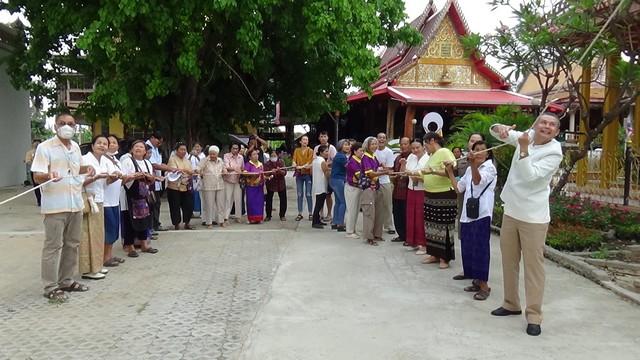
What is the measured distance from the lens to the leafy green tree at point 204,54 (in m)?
10.1

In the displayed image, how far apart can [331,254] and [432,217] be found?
1.57 metres

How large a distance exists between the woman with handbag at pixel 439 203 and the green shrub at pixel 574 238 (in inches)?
77.5

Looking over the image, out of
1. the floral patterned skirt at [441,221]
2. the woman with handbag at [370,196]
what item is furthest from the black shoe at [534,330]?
the woman with handbag at [370,196]

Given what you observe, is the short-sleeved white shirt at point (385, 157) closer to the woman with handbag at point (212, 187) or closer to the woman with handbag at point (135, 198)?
the woman with handbag at point (212, 187)

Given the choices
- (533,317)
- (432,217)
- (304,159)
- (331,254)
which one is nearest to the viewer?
(533,317)

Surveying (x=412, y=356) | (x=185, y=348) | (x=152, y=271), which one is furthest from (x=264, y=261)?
(x=412, y=356)

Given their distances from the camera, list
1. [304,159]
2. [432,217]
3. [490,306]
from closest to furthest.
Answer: [490,306], [432,217], [304,159]

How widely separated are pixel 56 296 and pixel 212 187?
4.53 metres

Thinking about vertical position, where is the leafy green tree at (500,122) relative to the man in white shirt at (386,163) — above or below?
above

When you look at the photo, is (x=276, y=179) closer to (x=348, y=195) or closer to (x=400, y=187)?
(x=348, y=195)

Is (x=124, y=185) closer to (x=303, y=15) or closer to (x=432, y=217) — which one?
(x=432, y=217)

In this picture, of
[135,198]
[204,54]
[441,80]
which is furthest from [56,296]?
[441,80]

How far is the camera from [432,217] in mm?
6234

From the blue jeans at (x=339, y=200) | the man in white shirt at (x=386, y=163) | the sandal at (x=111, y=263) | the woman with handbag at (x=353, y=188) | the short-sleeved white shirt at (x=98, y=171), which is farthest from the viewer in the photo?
the blue jeans at (x=339, y=200)
